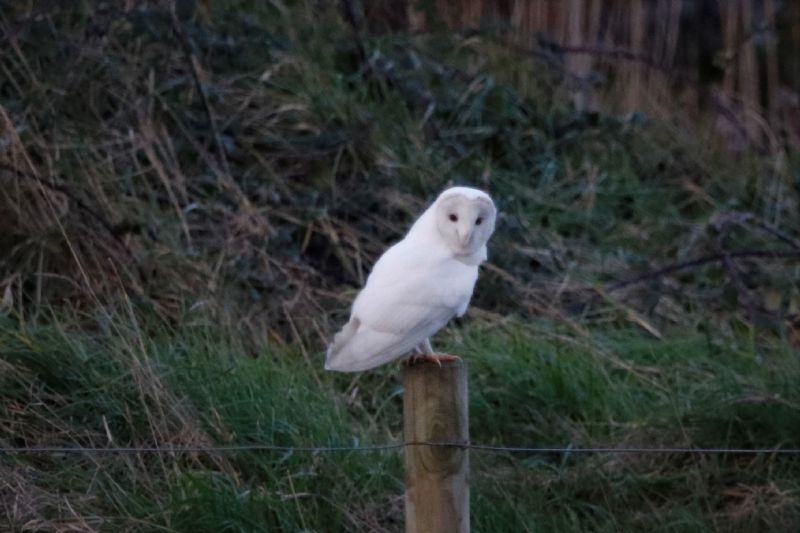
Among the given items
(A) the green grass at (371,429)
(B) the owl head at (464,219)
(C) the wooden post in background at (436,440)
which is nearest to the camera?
(C) the wooden post in background at (436,440)

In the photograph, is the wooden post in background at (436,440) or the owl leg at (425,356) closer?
the wooden post in background at (436,440)

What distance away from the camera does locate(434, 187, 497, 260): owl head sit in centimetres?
304

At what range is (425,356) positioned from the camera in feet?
10.4

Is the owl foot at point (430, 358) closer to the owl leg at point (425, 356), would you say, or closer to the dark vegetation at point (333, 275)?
the owl leg at point (425, 356)

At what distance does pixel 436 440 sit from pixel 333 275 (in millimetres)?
2749

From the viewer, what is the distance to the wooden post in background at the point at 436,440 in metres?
2.73

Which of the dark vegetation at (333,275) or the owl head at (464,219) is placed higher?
the owl head at (464,219)

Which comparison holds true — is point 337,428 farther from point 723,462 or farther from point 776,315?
point 776,315

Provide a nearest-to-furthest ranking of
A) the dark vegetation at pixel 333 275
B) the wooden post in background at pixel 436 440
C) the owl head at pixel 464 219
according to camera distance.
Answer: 1. the wooden post in background at pixel 436 440
2. the owl head at pixel 464 219
3. the dark vegetation at pixel 333 275

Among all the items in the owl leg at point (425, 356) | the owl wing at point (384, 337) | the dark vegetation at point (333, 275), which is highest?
the owl wing at point (384, 337)

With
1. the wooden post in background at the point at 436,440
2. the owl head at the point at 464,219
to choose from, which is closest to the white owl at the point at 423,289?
the owl head at the point at 464,219

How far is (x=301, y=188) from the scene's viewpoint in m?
5.86

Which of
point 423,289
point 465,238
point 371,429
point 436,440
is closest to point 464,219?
point 465,238

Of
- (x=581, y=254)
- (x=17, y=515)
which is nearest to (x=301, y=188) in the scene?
(x=581, y=254)
